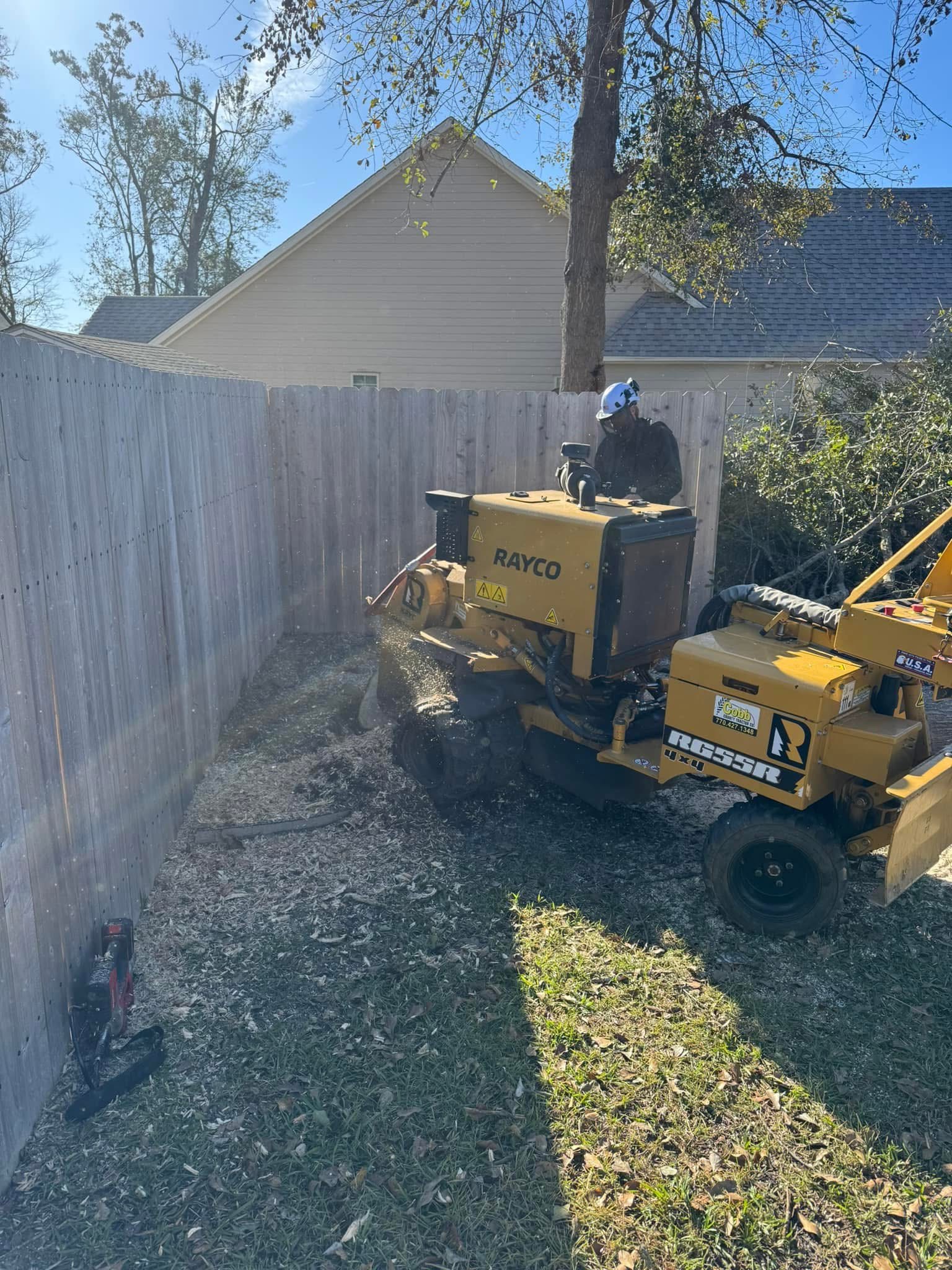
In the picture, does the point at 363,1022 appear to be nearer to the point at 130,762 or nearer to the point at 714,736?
the point at 130,762

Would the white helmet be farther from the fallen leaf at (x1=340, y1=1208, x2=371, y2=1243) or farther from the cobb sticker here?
the fallen leaf at (x1=340, y1=1208, x2=371, y2=1243)

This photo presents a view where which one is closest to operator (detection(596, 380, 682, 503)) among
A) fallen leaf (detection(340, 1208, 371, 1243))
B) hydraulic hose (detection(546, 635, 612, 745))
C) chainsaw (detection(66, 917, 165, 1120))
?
hydraulic hose (detection(546, 635, 612, 745))

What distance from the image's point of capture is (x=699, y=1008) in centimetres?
339

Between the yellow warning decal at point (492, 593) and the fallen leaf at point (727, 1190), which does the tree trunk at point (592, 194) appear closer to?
the yellow warning decal at point (492, 593)

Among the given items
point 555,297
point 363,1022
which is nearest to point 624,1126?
point 363,1022

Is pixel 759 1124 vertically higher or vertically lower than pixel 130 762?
lower

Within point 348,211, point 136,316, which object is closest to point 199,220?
point 136,316

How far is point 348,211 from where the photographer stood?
14.6 m

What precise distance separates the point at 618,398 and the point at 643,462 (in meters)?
0.59

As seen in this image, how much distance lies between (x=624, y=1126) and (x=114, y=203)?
36164 mm

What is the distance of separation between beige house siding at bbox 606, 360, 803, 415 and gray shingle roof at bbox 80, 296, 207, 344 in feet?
34.6

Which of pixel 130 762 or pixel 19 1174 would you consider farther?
pixel 130 762

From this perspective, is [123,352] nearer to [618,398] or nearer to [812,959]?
[618,398]

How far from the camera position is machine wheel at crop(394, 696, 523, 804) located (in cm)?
464
